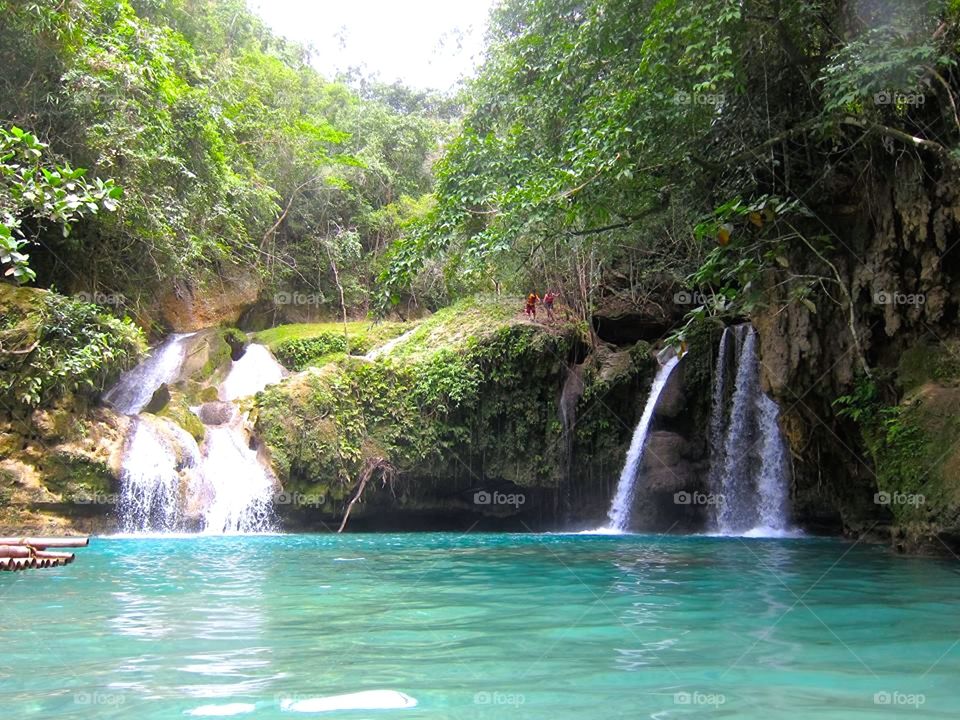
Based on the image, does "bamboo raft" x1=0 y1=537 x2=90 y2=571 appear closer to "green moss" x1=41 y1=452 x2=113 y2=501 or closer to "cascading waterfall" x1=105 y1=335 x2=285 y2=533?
"green moss" x1=41 y1=452 x2=113 y2=501

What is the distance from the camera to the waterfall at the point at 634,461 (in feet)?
54.4

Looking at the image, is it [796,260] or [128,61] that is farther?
[128,61]

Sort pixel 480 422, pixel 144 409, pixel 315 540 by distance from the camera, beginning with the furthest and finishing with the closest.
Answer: pixel 480 422
pixel 144 409
pixel 315 540

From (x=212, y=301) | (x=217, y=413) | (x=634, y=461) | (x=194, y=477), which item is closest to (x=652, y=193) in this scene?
(x=634, y=461)

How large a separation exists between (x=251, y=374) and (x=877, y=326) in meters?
14.7

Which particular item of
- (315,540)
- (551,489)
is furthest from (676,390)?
(315,540)

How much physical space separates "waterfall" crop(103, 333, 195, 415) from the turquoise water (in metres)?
9.73

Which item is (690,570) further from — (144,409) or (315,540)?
(144,409)

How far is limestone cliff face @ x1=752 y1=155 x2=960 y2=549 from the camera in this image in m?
9.72

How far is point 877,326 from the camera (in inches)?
433

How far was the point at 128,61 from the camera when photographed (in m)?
14.8

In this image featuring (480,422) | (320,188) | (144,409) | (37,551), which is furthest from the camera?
(320,188)

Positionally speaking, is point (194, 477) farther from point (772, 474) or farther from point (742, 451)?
point (772, 474)

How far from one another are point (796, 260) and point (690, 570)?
4.92 metres
